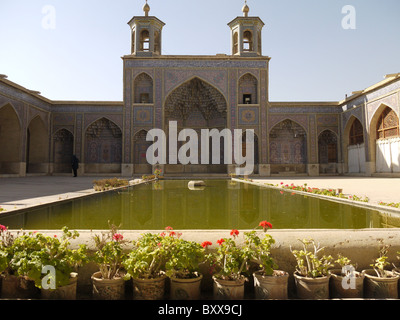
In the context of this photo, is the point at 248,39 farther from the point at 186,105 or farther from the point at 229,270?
the point at 229,270

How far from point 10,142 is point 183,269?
15.9 meters

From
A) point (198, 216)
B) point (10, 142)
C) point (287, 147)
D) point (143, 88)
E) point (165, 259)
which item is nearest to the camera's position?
point (165, 259)

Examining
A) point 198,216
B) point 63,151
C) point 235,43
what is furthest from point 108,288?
point 235,43

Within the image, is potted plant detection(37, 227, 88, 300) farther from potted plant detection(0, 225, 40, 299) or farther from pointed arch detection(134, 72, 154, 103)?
pointed arch detection(134, 72, 154, 103)

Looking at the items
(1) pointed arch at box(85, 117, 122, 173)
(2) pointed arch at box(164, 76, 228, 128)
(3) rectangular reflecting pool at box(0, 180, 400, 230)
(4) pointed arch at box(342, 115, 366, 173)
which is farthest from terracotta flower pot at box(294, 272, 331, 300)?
(1) pointed arch at box(85, 117, 122, 173)

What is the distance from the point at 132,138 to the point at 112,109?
88.7 inches

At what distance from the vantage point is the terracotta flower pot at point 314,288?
5.73 feet

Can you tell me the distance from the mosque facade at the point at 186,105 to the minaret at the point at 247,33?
0.06 meters

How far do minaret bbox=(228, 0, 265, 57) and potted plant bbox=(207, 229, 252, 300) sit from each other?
1730 centimetres

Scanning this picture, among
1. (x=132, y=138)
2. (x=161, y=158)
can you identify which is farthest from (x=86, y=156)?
(x=161, y=158)

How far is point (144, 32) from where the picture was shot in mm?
17938

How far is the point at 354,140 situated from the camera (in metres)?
17.1

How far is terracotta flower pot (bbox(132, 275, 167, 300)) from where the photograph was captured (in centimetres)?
175

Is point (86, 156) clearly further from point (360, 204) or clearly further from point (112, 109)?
point (360, 204)
